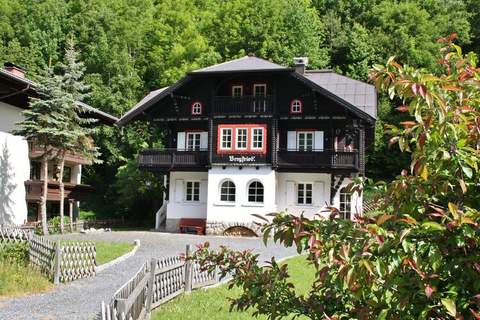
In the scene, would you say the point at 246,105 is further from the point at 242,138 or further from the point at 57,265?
the point at 57,265

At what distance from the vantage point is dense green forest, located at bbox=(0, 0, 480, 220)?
156 feet

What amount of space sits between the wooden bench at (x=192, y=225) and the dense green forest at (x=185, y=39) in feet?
40.0

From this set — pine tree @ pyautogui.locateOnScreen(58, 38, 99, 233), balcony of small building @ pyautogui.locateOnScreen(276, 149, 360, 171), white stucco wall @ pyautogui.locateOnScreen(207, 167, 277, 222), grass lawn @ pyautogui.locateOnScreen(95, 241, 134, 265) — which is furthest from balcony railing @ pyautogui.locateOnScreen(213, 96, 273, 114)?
grass lawn @ pyautogui.locateOnScreen(95, 241, 134, 265)

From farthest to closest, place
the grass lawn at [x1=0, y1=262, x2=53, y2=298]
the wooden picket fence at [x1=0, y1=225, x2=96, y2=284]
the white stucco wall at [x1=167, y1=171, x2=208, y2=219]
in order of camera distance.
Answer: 1. the white stucco wall at [x1=167, y1=171, x2=208, y2=219]
2. the wooden picket fence at [x1=0, y1=225, x2=96, y2=284]
3. the grass lawn at [x1=0, y1=262, x2=53, y2=298]

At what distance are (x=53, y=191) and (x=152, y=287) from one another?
82.2 ft

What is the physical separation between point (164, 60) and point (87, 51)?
25.1 feet

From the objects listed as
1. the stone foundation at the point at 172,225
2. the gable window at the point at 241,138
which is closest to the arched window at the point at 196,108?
the gable window at the point at 241,138

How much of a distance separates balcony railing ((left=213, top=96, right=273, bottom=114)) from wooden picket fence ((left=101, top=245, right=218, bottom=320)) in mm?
17760

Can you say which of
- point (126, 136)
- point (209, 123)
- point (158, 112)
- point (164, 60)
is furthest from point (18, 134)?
point (164, 60)

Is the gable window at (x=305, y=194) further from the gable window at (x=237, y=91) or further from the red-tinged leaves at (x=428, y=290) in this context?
the red-tinged leaves at (x=428, y=290)

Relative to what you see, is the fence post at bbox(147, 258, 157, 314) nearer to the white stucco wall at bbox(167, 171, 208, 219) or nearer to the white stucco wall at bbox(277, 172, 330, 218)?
the white stucco wall at bbox(277, 172, 330, 218)

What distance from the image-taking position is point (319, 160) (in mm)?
29641

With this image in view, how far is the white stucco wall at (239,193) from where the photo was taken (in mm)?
30422

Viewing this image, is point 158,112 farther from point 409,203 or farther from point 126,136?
point 409,203
